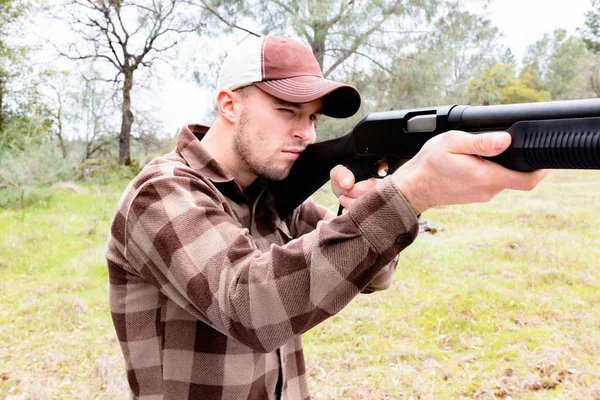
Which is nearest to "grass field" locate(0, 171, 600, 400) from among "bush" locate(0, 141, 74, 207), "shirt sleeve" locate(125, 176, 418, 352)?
"shirt sleeve" locate(125, 176, 418, 352)

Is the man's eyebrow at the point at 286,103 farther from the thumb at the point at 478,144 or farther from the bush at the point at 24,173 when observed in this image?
the bush at the point at 24,173

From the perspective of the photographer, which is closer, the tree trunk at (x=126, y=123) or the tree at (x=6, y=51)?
the tree at (x=6, y=51)

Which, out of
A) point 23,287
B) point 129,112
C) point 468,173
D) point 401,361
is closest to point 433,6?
point 401,361

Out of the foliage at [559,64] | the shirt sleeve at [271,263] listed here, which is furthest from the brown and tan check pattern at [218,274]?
the foliage at [559,64]

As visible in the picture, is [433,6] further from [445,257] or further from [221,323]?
[221,323]

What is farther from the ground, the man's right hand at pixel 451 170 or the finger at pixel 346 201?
the man's right hand at pixel 451 170

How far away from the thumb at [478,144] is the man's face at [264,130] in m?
0.76

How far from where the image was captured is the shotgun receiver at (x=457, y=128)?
1.06 meters

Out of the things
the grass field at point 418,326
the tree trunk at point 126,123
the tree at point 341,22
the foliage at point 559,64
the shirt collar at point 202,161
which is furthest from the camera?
the foliage at point 559,64

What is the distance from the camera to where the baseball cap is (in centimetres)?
166

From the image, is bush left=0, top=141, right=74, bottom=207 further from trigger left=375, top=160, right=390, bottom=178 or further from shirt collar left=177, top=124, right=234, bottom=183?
trigger left=375, top=160, right=390, bottom=178

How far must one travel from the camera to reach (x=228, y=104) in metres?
1.76

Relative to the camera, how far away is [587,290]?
5.39m

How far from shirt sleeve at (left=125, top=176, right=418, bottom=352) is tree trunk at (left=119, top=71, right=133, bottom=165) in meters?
18.1
